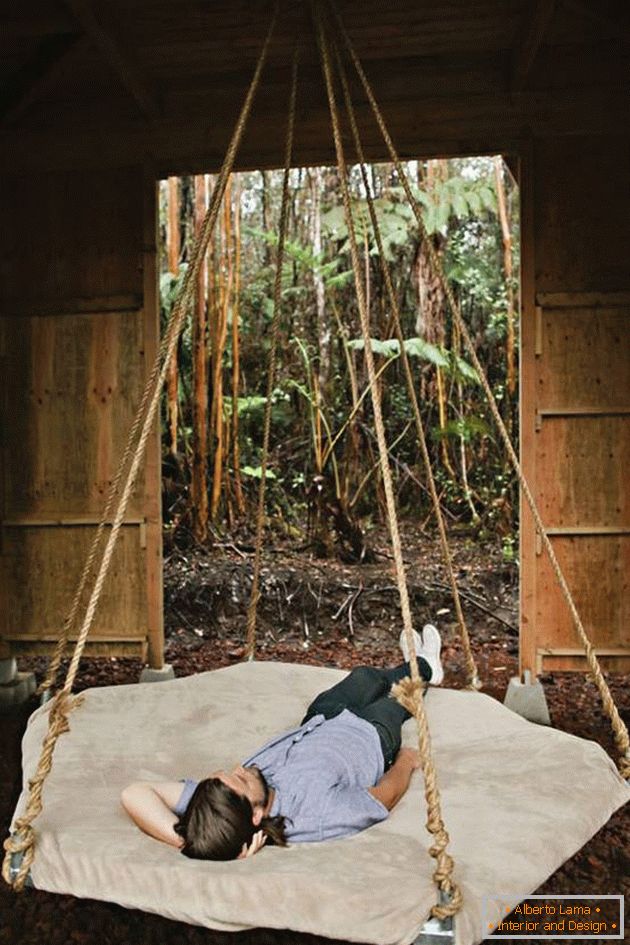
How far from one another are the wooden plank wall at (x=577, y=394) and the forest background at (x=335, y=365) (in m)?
1.60

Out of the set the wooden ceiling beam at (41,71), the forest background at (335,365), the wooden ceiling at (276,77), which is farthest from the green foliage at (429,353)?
the wooden ceiling beam at (41,71)

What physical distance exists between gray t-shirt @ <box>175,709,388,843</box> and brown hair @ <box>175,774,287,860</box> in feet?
0.18

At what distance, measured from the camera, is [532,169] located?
3.46 meters

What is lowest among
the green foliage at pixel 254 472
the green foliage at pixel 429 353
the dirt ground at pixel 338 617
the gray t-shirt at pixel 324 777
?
the dirt ground at pixel 338 617

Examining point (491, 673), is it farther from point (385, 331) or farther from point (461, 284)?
point (461, 284)

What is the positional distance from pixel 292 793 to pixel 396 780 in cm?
30

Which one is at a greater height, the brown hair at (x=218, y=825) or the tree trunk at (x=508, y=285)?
the tree trunk at (x=508, y=285)

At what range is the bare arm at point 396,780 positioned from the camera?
2002 millimetres

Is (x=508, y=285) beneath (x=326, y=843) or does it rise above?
above

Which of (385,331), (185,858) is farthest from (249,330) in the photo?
(185,858)

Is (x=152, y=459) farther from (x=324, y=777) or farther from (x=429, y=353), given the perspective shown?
(x=429, y=353)

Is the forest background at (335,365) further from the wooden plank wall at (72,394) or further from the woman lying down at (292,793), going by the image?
the woman lying down at (292,793)

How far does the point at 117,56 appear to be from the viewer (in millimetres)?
3162

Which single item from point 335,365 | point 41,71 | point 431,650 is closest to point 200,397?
point 335,365
